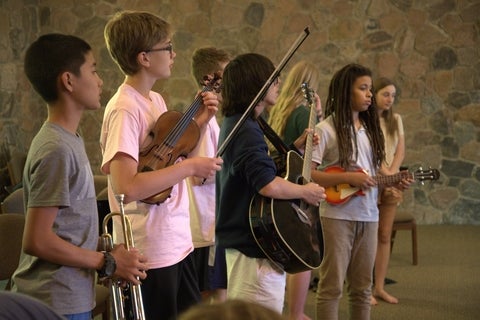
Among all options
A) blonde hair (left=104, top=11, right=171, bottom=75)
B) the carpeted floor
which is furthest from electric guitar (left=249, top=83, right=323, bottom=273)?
the carpeted floor

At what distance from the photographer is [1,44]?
652 centimetres

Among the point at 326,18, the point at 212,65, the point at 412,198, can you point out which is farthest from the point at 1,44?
the point at 412,198

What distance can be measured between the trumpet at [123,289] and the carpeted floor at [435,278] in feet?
7.33

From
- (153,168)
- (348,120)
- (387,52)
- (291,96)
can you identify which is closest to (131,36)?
(153,168)

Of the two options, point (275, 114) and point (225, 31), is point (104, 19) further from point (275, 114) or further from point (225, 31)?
point (275, 114)

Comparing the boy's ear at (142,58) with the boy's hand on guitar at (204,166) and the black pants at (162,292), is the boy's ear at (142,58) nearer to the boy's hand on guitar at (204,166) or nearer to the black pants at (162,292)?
the boy's hand on guitar at (204,166)

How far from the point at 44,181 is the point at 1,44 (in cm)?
516

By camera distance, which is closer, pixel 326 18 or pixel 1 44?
pixel 1 44

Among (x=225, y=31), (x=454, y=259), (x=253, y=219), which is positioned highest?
(x=225, y=31)

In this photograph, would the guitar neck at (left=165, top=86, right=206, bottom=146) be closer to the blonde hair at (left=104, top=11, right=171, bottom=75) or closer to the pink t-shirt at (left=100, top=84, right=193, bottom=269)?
the pink t-shirt at (left=100, top=84, right=193, bottom=269)

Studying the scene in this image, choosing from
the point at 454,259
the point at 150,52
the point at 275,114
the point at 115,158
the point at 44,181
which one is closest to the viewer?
the point at 44,181

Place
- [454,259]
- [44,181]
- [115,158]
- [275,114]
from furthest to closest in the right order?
[454,259], [275,114], [115,158], [44,181]

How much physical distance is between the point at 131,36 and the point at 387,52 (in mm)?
5248

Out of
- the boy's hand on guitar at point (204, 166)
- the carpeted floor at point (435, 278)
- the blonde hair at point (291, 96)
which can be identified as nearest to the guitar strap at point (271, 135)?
the boy's hand on guitar at point (204, 166)
